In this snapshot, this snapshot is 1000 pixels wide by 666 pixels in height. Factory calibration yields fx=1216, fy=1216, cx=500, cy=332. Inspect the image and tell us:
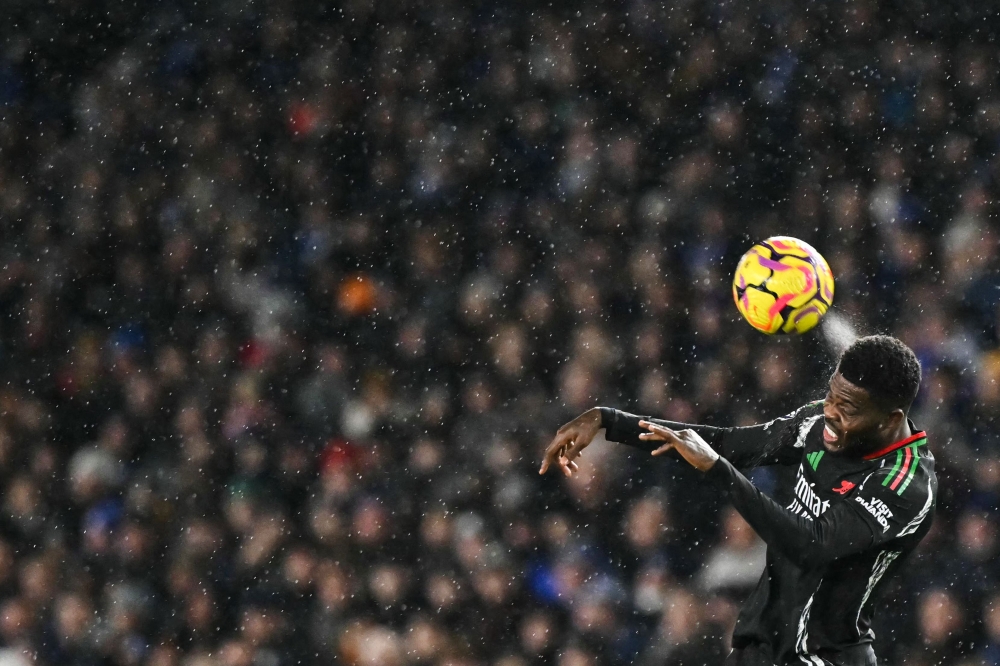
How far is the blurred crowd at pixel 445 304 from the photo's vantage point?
4.26m

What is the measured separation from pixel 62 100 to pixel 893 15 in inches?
138

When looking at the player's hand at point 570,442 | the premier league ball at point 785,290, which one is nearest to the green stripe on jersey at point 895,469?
the player's hand at point 570,442

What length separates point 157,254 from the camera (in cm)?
500

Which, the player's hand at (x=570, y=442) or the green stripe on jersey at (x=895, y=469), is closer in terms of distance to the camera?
the green stripe on jersey at (x=895, y=469)

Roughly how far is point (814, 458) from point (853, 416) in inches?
10.1

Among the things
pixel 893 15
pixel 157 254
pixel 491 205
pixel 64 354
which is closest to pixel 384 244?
pixel 491 205

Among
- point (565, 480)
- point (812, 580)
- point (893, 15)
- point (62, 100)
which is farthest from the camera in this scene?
point (62, 100)

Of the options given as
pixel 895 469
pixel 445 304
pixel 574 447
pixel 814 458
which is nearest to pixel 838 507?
pixel 895 469

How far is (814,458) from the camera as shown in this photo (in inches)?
104

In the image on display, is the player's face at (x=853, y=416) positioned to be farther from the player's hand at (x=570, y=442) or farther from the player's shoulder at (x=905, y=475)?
the player's hand at (x=570, y=442)

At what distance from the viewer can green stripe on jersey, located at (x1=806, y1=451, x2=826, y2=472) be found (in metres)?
2.62

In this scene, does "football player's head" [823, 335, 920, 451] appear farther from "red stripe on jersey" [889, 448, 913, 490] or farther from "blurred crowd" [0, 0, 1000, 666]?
"blurred crowd" [0, 0, 1000, 666]

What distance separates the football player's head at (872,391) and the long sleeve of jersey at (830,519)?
93 millimetres

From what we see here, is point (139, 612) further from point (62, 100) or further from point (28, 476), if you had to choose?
point (62, 100)
